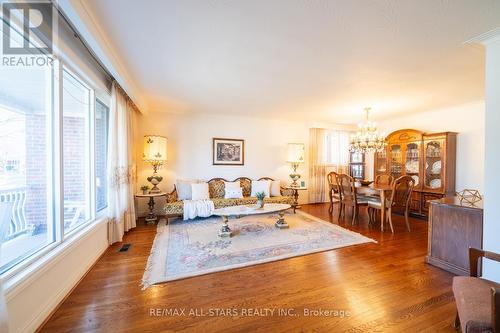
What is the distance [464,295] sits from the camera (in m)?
1.19

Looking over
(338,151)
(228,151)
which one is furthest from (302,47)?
(338,151)

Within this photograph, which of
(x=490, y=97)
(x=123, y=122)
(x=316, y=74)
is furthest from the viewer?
Answer: (x=123, y=122)

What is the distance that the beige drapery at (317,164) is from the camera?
596 cm

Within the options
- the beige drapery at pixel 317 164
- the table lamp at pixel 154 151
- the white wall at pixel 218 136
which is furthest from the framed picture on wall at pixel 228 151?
the beige drapery at pixel 317 164

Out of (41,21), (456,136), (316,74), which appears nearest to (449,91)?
(456,136)

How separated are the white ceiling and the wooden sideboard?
168 cm

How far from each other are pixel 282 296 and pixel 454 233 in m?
2.05

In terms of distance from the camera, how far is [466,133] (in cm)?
405

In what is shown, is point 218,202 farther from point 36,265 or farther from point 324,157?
point 324,157

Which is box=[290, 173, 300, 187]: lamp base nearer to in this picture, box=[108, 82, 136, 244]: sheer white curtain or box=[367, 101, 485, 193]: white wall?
box=[367, 101, 485, 193]: white wall

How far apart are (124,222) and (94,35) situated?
2.79 metres

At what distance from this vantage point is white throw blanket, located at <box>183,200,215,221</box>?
404 centimetres

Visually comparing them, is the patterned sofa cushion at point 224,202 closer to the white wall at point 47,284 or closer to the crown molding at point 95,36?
the white wall at point 47,284

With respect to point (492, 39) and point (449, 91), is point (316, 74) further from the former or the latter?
point (449, 91)
